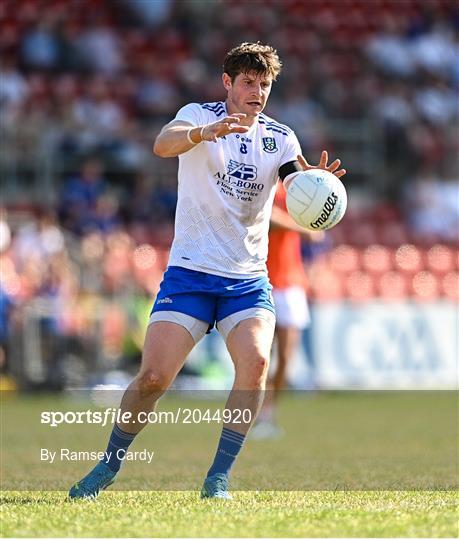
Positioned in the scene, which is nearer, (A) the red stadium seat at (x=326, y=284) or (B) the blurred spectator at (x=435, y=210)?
(A) the red stadium seat at (x=326, y=284)

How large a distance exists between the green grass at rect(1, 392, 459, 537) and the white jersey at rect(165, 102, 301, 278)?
132 centimetres

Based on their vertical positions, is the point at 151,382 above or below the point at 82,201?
above

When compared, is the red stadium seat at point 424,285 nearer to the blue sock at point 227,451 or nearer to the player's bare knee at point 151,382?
the blue sock at point 227,451

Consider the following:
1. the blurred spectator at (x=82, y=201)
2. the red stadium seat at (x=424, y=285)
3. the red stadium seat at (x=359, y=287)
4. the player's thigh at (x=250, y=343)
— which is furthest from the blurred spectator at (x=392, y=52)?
the player's thigh at (x=250, y=343)

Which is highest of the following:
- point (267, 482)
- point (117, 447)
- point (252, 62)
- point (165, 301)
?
point (252, 62)

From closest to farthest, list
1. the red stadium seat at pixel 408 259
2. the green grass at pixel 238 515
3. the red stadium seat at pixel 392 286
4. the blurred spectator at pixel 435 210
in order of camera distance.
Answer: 1. the green grass at pixel 238 515
2. the red stadium seat at pixel 392 286
3. the red stadium seat at pixel 408 259
4. the blurred spectator at pixel 435 210

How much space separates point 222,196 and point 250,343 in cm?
83

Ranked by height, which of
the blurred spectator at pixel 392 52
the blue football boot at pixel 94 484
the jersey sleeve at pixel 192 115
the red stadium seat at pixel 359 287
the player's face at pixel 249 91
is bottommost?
the red stadium seat at pixel 359 287

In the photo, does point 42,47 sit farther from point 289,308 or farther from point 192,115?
point 192,115

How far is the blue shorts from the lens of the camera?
22.5 ft

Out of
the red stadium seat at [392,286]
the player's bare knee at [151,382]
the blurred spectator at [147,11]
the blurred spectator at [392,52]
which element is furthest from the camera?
the blurred spectator at [392,52]

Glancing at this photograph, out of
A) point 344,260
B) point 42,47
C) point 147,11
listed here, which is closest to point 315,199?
point 344,260

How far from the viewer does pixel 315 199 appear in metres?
6.82

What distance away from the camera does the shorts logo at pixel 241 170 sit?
688cm
